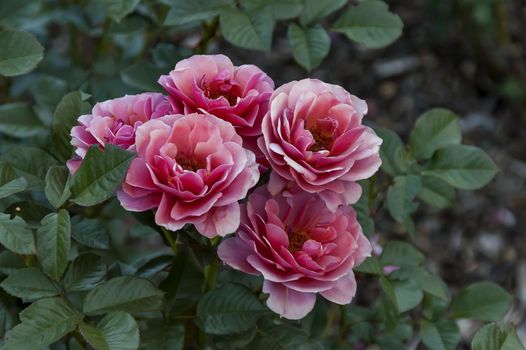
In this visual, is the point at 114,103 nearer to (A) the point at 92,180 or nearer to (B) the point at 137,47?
(A) the point at 92,180

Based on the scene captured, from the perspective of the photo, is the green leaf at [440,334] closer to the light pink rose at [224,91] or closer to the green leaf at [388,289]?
the green leaf at [388,289]

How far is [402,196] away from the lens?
1.24 m

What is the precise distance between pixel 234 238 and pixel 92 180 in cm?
17

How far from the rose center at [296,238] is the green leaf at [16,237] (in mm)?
292

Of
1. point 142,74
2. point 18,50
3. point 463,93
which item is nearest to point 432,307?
point 142,74

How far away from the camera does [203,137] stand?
35.9 inches

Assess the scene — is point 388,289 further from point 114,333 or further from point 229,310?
point 114,333

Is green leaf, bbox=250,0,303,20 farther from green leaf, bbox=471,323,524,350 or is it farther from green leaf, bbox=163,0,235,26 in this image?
green leaf, bbox=471,323,524,350

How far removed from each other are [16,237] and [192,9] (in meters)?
0.50

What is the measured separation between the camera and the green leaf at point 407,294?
1.18 m

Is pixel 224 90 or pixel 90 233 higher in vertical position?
pixel 224 90

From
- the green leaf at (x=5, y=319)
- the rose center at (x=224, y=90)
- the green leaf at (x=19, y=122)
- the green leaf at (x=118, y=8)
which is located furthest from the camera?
the green leaf at (x=19, y=122)

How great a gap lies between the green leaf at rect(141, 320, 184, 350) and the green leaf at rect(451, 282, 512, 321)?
0.49 metres

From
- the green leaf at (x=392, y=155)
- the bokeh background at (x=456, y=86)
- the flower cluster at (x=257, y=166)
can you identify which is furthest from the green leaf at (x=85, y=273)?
the bokeh background at (x=456, y=86)
